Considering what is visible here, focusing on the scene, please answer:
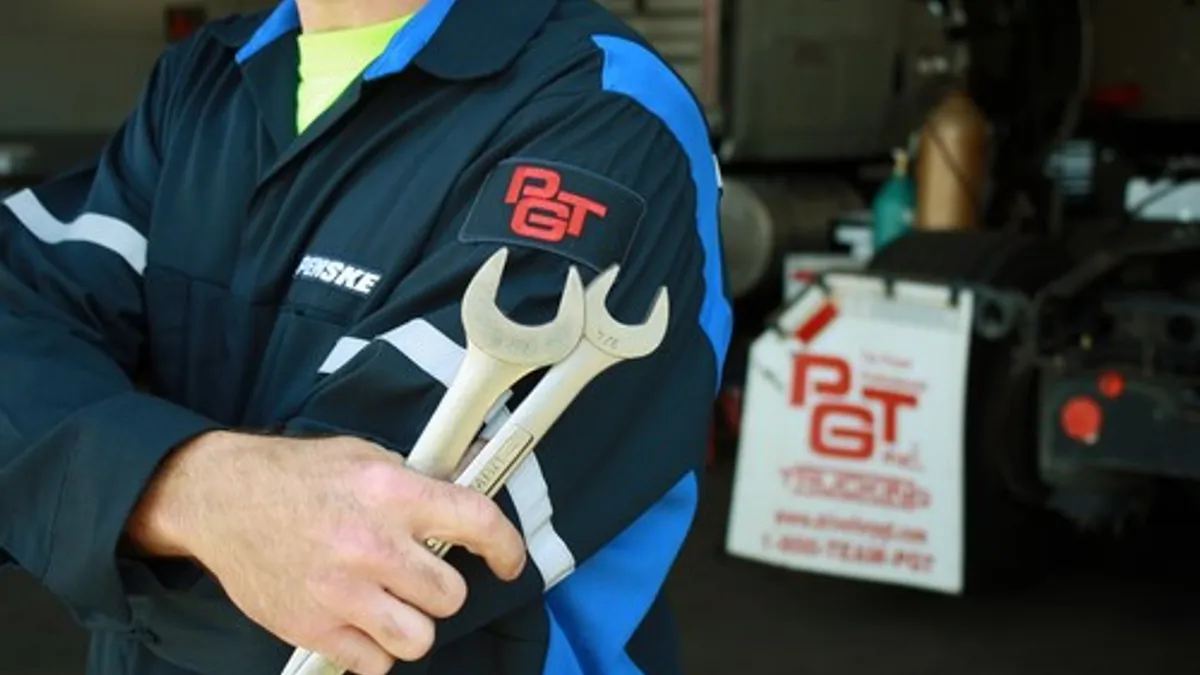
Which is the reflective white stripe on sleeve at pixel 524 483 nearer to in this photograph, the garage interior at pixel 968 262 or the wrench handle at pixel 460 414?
the wrench handle at pixel 460 414

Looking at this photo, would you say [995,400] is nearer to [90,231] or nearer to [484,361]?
[90,231]

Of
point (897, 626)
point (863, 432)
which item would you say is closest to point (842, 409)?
point (863, 432)

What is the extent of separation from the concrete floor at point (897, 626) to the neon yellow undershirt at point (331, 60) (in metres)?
3.11

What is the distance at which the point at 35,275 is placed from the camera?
4.59ft

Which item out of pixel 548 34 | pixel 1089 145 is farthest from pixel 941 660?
pixel 548 34

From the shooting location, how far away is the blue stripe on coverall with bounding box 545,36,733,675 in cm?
127

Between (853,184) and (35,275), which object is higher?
(35,275)

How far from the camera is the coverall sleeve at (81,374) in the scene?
3.65ft

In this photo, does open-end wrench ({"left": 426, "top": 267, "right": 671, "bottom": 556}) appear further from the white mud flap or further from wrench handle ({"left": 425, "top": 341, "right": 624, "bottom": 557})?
the white mud flap

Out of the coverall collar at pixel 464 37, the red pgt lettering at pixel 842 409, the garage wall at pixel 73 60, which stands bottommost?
the red pgt lettering at pixel 842 409

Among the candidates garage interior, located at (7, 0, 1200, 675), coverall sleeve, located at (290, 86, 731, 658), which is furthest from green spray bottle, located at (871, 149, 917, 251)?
coverall sleeve, located at (290, 86, 731, 658)

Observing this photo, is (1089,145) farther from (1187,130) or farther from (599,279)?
(599,279)

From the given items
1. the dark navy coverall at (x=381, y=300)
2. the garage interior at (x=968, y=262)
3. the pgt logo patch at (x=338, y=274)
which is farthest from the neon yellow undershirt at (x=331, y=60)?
the garage interior at (x=968, y=262)

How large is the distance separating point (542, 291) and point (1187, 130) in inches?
212
